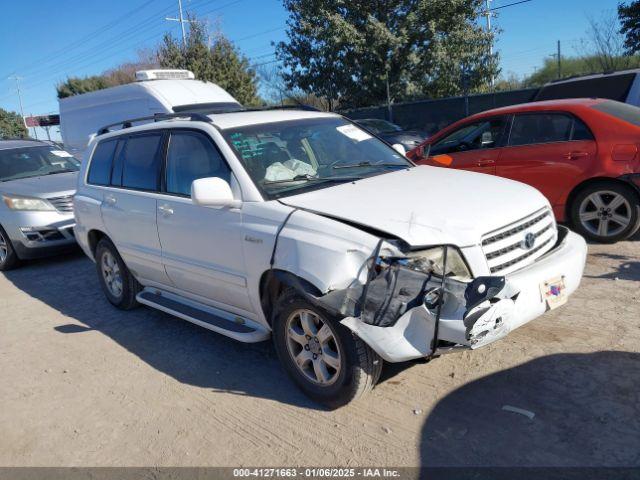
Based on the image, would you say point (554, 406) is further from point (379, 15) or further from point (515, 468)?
point (379, 15)

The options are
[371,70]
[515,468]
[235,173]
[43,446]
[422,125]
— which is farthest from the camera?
[371,70]

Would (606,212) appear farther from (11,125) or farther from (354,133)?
(11,125)

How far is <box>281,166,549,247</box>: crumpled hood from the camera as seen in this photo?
320 centimetres

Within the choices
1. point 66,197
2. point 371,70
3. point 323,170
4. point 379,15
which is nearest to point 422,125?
point 371,70

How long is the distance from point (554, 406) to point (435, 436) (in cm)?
74

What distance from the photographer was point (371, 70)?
22391 mm

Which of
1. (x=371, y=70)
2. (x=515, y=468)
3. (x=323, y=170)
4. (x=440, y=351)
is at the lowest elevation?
(x=515, y=468)

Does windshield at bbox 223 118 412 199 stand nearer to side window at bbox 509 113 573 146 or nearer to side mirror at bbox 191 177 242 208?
side mirror at bbox 191 177 242 208

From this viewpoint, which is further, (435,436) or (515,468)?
(435,436)

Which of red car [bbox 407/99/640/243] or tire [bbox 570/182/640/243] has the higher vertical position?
red car [bbox 407/99/640/243]

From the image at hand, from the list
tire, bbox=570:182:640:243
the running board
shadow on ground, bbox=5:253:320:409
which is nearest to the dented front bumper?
shadow on ground, bbox=5:253:320:409

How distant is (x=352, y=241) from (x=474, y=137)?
4.46 meters

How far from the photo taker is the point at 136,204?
16.2 feet

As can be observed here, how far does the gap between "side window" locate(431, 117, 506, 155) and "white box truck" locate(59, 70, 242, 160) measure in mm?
4190
